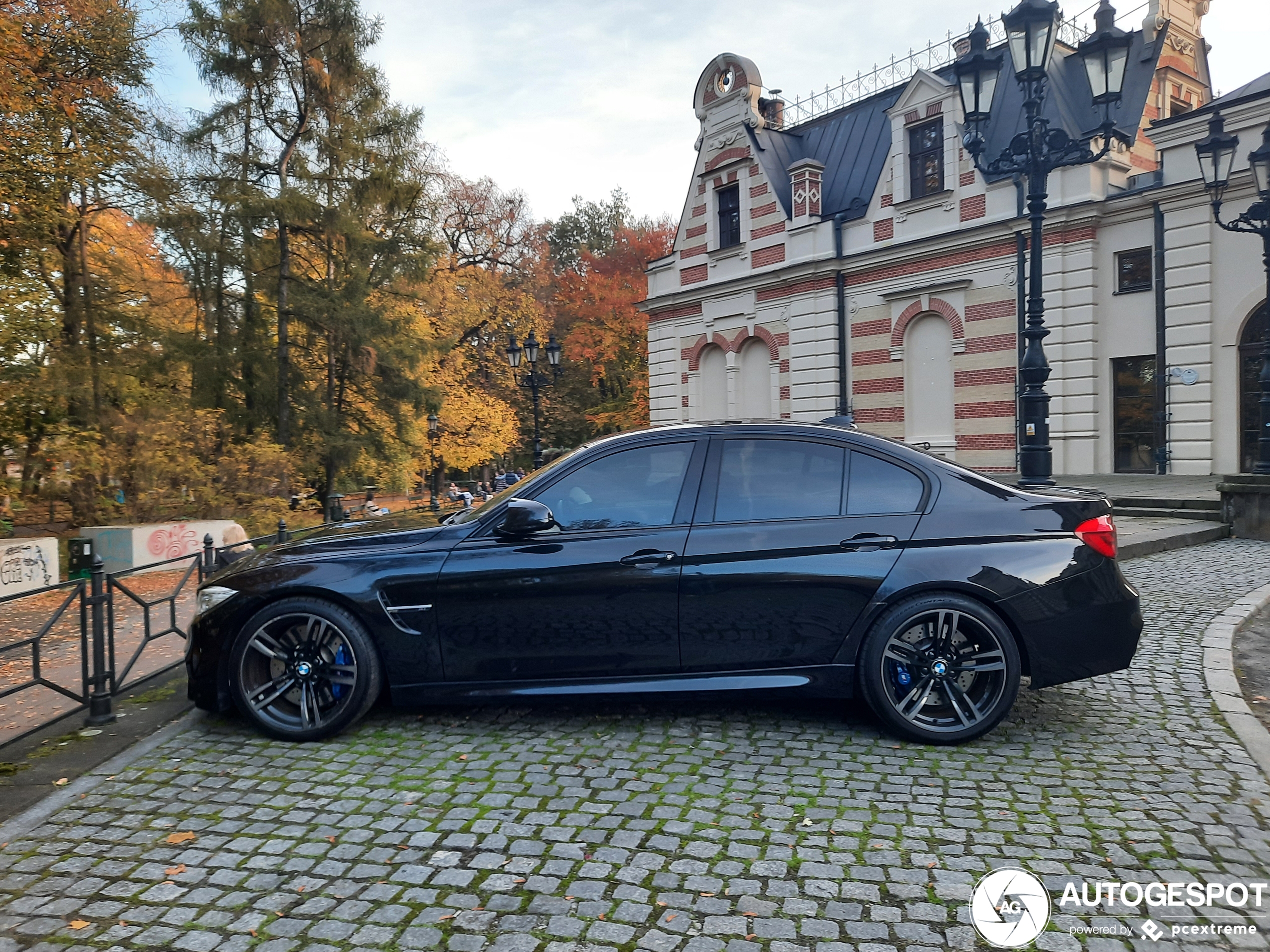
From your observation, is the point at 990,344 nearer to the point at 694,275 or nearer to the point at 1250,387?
the point at 1250,387

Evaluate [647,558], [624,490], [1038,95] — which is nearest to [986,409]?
[1038,95]

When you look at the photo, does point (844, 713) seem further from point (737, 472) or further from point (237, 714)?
point (237, 714)

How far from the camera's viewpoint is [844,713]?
4.80 meters

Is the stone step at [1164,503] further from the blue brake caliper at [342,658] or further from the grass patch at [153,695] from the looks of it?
the grass patch at [153,695]

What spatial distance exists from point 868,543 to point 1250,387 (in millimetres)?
16905

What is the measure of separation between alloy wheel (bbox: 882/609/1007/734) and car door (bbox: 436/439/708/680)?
1.13 m

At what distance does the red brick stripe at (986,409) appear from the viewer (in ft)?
67.2

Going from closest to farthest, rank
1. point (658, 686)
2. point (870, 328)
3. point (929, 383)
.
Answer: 1. point (658, 686)
2. point (929, 383)
3. point (870, 328)

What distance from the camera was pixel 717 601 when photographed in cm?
435

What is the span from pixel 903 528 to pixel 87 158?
1586 cm

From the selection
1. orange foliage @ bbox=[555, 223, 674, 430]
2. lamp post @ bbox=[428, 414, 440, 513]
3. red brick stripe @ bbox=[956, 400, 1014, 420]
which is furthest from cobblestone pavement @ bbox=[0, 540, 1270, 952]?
orange foliage @ bbox=[555, 223, 674, 430]

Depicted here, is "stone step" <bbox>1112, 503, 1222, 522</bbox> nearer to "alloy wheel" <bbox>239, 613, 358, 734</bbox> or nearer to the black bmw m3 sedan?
the black bmw m3 sedan

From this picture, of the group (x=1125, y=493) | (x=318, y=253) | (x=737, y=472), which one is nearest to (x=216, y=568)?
(x=737, y=472)

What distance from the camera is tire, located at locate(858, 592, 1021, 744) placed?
14.0 feet
